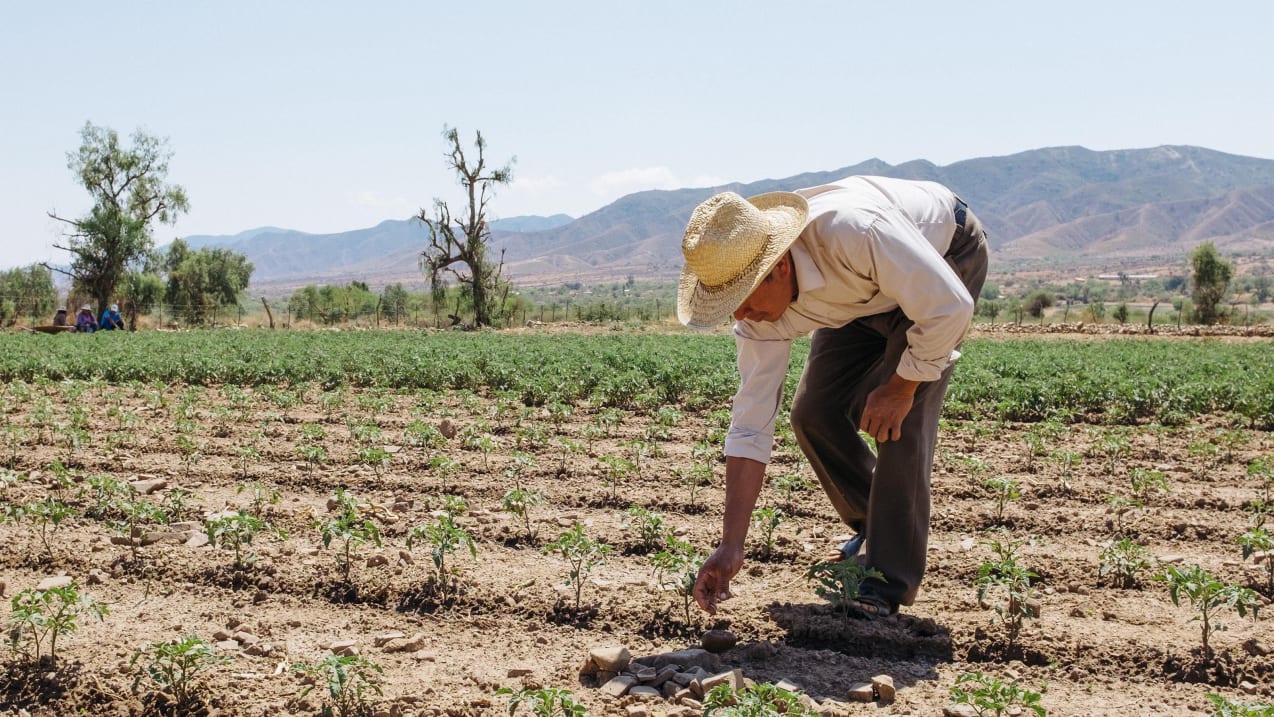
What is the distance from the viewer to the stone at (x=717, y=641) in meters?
3.61

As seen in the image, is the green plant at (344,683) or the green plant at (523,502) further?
the green plant at (523,502)

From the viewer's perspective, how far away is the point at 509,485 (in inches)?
256

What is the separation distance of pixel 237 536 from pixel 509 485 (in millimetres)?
2174

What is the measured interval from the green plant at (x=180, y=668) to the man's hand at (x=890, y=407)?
239 centimetres

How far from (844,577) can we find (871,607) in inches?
10.5

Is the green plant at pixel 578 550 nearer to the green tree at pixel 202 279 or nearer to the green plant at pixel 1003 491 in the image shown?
the green plant at pixel 1003 491

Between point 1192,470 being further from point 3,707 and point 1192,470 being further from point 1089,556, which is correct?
point 3,707

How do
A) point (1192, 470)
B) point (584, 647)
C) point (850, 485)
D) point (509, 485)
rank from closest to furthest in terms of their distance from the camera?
point (584, 647) → point (850, 485) → point (509, 485) → point (1192, 470)

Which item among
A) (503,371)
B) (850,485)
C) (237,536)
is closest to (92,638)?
(237,536)

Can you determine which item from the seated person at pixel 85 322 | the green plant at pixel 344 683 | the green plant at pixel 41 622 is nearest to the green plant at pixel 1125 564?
the green plant at pixel 344 683

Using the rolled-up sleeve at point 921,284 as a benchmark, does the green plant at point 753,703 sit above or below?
below

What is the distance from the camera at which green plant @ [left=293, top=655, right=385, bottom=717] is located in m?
3.03

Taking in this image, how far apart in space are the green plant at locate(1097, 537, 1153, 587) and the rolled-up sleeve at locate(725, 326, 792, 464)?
1820 millimetres

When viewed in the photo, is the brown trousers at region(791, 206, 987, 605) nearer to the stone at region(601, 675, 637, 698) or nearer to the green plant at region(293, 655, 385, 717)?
the stone at region(601, 675, 637, 698)
